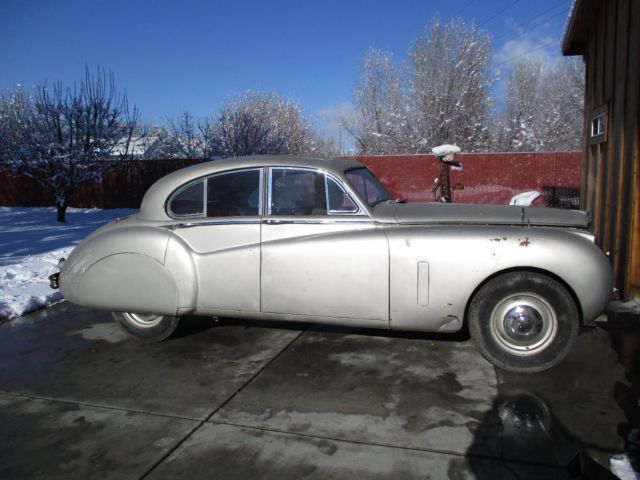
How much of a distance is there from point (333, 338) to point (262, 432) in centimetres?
171

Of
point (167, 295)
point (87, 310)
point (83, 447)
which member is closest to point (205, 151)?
point (87, 310)

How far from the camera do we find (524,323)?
376cm

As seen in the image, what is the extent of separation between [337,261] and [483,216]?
1.20m

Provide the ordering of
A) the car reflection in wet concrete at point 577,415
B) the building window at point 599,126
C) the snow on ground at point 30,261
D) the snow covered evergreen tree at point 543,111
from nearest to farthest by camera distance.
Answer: the car reflection in wet concrete at point 577,415 → the snow on ground at point 30,261 → the building window at point 599,126 → the snow covered evergreen tree at point 543,111

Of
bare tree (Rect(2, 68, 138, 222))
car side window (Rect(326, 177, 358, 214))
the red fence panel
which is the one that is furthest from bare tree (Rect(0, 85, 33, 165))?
car side window (Rect(326, 177, 358, 214))

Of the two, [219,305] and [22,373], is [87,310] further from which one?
[219,305]

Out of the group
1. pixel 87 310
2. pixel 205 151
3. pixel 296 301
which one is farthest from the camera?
pixel 205 151

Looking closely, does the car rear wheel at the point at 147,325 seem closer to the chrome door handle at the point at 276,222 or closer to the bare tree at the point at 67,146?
the chrome door handle at the point at 276,222

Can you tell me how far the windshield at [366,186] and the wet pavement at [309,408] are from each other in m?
1.27

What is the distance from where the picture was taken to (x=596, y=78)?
6.90 meters

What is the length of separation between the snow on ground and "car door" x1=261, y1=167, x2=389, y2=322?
3.34 metres

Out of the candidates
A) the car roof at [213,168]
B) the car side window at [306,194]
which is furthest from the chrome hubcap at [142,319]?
the car side window at [306,194]

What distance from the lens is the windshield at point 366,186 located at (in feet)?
14.2

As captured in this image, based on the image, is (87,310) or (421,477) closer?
(421,477)
